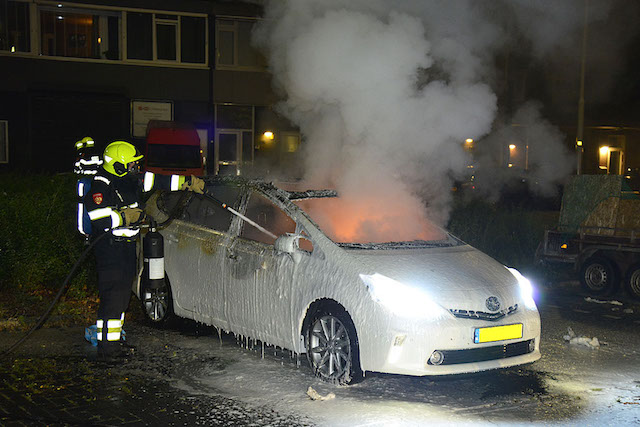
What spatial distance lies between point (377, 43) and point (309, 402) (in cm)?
403

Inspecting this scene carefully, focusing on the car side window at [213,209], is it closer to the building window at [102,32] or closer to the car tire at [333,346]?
the car tire at [333,346]

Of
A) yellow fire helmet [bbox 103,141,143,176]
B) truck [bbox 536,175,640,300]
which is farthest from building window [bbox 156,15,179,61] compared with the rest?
yellow fire helmet [bbox 103,141,143,176]

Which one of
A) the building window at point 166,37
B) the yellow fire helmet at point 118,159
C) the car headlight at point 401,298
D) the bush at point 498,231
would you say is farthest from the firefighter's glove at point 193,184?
the building window at point 166,37

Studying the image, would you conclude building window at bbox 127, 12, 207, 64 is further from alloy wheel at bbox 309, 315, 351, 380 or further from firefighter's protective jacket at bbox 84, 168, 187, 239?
alloy wheel at bbox 309, 315, 351, 380

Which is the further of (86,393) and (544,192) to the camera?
(544,192)

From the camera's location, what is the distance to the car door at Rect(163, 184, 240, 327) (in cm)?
709

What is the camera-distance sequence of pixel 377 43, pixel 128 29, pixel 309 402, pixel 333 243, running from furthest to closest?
pixel 128 29 < pixel 377 43 < pixel 333 243 < pixel 309 402

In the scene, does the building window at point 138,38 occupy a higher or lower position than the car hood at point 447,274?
higher

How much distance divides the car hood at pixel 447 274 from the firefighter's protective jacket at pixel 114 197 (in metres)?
2.14

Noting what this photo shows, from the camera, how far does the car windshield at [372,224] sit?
6566mm

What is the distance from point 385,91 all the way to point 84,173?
4.10 m

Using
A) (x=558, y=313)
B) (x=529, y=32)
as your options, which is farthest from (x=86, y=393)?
(x=529, y=32)

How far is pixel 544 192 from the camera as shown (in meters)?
13.9

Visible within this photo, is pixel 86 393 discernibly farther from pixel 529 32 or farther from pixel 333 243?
pixel 529 32
